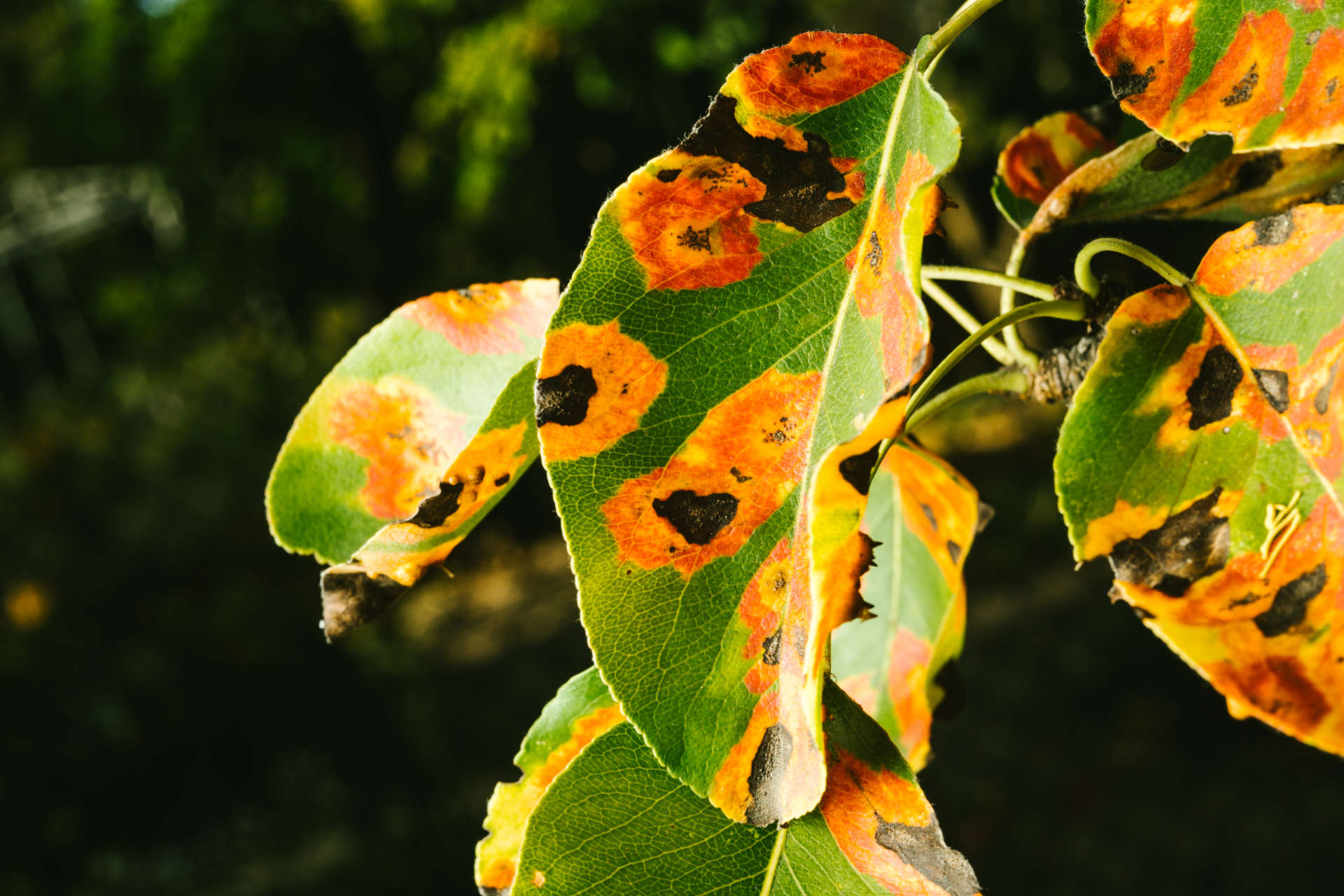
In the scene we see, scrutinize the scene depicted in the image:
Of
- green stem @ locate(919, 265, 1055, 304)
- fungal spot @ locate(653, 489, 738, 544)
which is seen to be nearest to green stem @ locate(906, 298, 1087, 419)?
green stem @ locate(919, 265, 1055, 304)

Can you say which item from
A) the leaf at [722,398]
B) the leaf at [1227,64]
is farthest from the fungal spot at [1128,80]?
the leaf at [722,398]

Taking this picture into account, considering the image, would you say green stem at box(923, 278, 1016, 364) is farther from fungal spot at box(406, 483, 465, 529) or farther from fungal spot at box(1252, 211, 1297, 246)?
fungal spot at box(406, 483, 465, 529)

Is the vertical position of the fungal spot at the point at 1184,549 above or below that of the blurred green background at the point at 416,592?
above

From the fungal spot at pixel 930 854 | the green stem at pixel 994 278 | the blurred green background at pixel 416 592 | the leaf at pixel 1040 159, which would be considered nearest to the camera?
the fungal spot at pixel 930 854

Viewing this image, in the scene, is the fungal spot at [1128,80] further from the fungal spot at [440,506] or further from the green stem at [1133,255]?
the fungal spot at [440,506]

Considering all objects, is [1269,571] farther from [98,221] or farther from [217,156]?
[98,221]

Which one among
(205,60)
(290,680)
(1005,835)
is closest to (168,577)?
(290,680)

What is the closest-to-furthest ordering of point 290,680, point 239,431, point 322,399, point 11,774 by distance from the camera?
point 322,399 < point 11,774 < point 290,680 < point 239,431
